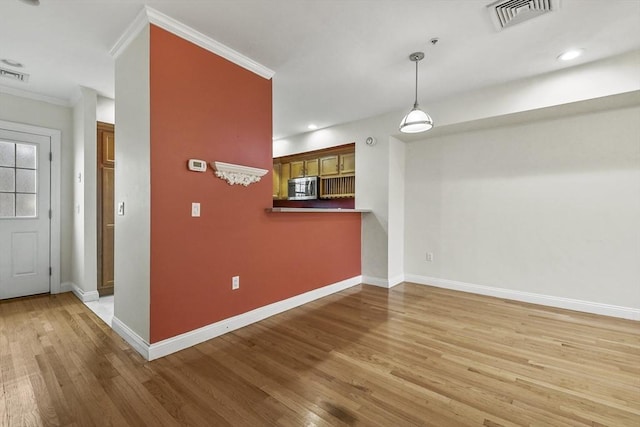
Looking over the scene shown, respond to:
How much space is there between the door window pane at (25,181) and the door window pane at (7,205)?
110 mm

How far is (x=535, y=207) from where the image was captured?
3520 mm

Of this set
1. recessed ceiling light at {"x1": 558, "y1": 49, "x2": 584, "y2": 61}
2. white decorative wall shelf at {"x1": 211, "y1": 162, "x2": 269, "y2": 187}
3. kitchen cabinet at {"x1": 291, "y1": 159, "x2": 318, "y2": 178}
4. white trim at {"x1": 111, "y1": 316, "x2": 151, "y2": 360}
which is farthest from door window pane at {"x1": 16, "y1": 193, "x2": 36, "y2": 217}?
recessed ceiling light at {"x1": 558, "y1": 49, "x2": 584, "y2": 61}

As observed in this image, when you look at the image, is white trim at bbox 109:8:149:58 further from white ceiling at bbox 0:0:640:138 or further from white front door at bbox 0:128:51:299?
white front door at bbox 0:128:51:299

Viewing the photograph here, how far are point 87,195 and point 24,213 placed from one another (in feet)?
3.06

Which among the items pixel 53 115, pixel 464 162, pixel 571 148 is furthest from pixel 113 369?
pixel 571 148

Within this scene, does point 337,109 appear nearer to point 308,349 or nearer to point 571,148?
point 571,148

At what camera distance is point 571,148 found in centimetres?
330

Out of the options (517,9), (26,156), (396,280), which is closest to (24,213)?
(26,156)

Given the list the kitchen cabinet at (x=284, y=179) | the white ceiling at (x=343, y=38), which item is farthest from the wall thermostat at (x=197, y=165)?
the kitchen cabinet at (x=284, y=179)

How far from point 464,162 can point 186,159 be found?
360cm

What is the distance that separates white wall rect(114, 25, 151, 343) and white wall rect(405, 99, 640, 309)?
367 cm

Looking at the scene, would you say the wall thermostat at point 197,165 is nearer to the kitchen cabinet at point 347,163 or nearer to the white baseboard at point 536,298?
the kitchen cabinet at point 347,163

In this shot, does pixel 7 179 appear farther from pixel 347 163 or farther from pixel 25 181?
pixel 347 163

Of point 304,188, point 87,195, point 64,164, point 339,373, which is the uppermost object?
point 64,164
